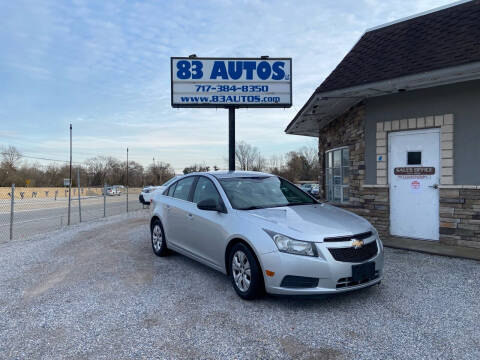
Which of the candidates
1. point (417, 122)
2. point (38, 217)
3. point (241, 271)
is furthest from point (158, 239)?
point (38, 217)

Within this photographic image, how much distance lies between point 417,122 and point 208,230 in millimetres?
4874

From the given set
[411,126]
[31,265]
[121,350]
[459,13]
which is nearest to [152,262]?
[31,265]

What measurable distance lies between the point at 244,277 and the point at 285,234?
2.58 feet

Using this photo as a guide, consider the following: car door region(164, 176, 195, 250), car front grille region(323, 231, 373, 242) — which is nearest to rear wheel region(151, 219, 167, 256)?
car door region(164, 176, 195, 250)

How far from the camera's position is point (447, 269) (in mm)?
4992

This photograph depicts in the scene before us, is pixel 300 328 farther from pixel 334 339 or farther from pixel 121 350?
pixel 121 350

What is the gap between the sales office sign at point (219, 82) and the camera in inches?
392

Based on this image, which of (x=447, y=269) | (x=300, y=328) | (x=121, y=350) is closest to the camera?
(x=121, y=350)

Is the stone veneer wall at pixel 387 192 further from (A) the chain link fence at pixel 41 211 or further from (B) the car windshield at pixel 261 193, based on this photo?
(A) the chain link fence at pixel 41 211

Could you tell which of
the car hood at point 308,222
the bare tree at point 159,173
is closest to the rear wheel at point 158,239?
the car hood at point 308,222

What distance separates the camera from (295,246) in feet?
11.5

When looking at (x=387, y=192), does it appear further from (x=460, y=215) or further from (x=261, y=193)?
(x=261, y=193)

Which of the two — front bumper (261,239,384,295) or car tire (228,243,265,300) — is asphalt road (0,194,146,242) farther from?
front bumper (261,239,384,295)

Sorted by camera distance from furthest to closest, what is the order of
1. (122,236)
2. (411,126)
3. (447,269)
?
1. (122,236)
2. (411,126)
3. (447,269)
